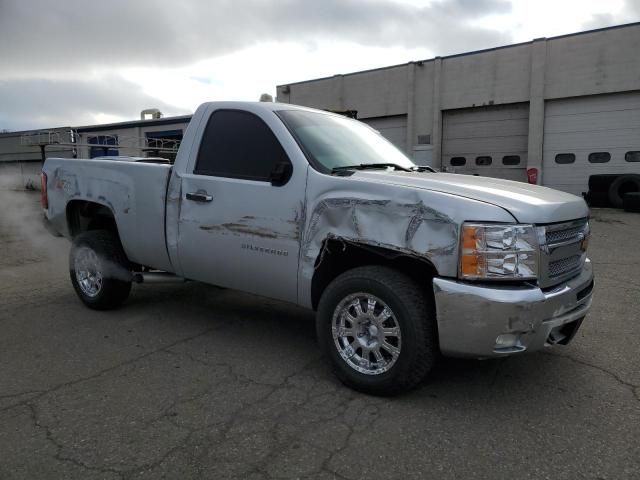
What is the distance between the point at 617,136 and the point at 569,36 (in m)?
3.73

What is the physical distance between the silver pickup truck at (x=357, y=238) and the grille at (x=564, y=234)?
0.05ft

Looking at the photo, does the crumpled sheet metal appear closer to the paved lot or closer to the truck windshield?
the truck windshield

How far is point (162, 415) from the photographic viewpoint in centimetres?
306

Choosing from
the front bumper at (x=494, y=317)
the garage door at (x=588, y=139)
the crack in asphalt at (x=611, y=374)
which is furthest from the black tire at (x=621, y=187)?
the front bumper at (x=494, y=317)

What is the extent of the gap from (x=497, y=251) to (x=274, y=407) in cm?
164

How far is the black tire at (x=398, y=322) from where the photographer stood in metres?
3.07

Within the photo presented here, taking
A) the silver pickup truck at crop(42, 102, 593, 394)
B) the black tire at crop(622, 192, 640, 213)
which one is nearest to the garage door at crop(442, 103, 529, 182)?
the black tire at crop(622, 192, 640, 213)

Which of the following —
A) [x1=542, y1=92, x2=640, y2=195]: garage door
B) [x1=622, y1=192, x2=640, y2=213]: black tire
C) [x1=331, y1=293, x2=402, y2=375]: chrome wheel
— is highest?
[x1=542, y1=92, x2=640, y2=195]: garage door

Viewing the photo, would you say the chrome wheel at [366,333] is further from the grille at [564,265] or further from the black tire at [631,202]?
the black tire at [631,202]

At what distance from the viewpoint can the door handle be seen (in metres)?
4.12

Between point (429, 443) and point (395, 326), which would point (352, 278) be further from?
point (429, 443)

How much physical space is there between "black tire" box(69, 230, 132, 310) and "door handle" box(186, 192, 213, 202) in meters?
1.32

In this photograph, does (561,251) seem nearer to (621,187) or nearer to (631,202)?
(631,202)

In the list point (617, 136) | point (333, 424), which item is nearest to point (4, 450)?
point (333, 424)
